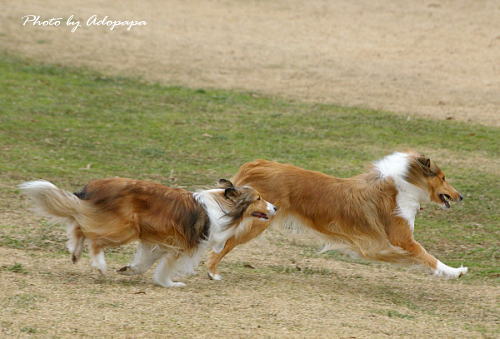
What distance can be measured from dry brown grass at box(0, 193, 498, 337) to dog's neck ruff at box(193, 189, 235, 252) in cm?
40

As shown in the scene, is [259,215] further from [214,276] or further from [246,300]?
[246,300]

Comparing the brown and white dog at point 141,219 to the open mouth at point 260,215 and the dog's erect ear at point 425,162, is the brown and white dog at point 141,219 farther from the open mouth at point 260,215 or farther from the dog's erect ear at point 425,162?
the dog's erect ear at point 425,162

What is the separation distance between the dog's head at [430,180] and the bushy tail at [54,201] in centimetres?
313

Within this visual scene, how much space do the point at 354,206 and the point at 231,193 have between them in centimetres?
120

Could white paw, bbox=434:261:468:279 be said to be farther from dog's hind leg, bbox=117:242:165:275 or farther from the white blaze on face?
dog's hind leg, bbox=117:242:165:275

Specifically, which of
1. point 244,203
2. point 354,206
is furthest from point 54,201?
point 354,206

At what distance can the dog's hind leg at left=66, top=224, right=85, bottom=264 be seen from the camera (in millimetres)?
7387

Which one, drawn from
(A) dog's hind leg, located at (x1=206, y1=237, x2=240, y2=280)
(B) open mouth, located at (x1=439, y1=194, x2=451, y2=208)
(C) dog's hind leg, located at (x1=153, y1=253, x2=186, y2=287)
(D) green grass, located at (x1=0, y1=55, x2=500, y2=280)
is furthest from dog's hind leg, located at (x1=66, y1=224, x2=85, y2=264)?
(B) open mouth, located at (x1=439, y1=194, x2=451, y2=208)

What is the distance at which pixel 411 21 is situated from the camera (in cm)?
2388

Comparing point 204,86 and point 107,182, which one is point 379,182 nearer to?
point 107,182

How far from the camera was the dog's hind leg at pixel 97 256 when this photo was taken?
7.32 meters

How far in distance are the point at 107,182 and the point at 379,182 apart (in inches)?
101

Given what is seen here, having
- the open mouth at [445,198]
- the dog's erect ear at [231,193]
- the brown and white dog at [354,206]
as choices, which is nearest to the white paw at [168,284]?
the brown and white dog at [354,206]

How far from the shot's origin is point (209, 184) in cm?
1147
